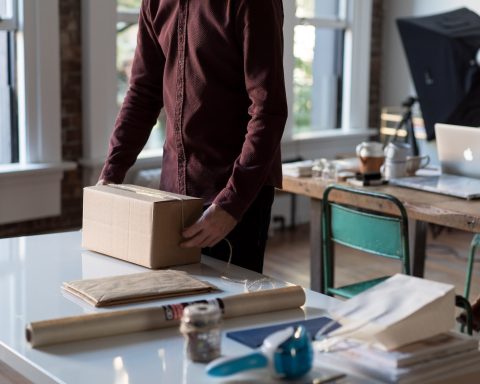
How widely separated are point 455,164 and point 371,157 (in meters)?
0.37

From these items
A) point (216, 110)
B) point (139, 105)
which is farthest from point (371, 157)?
point (216, 110)

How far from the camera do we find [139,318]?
69.0 inches

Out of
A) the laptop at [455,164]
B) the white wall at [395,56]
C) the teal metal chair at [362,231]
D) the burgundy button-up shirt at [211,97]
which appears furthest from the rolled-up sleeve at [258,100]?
the white wall at [395,56]

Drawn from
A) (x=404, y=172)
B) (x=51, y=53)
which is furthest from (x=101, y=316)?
(x=51, y=53)

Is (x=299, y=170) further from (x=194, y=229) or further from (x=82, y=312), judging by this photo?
(x=82, y=312)

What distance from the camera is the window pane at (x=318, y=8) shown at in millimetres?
6150

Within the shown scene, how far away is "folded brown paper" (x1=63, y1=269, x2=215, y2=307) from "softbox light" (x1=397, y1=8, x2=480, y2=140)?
3493 mm

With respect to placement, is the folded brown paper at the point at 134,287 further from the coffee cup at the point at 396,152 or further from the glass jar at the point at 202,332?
the coffee cup at the point at 396,152

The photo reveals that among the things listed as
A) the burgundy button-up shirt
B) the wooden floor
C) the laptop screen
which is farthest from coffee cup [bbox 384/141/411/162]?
the burgundy button-up shirt

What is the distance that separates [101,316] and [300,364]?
1.47 ft

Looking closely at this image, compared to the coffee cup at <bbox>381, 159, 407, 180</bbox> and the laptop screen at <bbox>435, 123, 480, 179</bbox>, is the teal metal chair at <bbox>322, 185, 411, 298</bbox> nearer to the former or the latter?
the coffee cup at <bbox>381, 159, 407, 180</bbox>

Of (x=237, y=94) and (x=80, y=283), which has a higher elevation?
(x=237, y=94)

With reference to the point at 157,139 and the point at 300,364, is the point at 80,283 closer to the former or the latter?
the point at 300,364

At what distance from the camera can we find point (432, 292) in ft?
5.31
